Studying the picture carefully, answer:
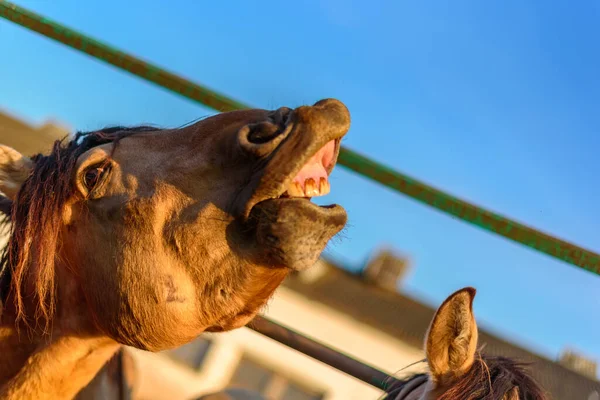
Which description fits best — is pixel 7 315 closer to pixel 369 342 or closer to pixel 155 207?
pixel 155 207

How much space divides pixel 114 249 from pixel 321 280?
48.2 ft

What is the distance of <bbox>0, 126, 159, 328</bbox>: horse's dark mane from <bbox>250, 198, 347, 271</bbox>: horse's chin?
2.36 ft

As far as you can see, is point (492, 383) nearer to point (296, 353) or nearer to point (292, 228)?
point (292, 228)

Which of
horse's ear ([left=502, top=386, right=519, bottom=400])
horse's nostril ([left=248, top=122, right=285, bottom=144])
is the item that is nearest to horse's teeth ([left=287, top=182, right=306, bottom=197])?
horse's nostril ([left=248, top=122, right=285, bottom=144])

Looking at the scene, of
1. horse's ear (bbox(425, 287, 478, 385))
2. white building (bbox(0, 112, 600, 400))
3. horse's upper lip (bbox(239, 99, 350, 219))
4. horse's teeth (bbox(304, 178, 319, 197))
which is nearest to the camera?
horse's upper lip (bbox(239, 99, 350, 219))

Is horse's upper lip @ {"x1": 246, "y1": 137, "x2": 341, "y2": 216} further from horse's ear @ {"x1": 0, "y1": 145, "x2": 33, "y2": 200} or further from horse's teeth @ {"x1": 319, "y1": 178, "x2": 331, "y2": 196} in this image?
horse's ear @ {"x1": 0, "y1": 145, "x2": 33, "y2": 200}

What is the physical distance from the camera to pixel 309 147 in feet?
4.99

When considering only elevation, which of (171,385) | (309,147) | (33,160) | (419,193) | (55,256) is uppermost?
(419,193)

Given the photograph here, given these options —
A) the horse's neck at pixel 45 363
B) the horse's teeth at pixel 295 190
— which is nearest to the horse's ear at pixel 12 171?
the horse's neck at pixel 45 363

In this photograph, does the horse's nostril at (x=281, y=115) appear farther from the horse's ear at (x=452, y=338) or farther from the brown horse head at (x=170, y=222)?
the horse's ear at (x=452, y=338)

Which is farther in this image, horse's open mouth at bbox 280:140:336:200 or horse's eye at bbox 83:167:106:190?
horse's eye at bbox 83:167:106:190

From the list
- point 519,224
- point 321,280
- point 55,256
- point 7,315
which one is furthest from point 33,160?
point 321,280

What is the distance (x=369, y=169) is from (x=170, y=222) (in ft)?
3.00

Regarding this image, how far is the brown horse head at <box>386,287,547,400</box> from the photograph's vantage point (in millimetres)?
1799
